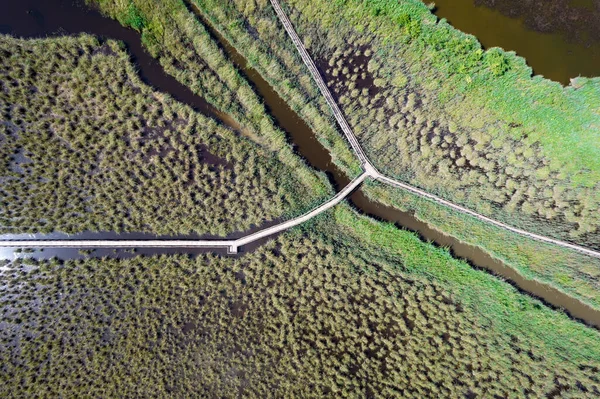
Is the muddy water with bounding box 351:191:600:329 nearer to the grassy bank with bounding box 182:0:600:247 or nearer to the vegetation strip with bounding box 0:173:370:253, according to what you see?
the vegetation strip with bounding box 0:173:370:253

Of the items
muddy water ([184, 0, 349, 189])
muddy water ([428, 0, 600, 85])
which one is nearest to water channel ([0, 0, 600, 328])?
muddy water ([184, 0, 349, 189])

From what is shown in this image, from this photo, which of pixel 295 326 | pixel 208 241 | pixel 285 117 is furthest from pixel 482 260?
pixel 208 241

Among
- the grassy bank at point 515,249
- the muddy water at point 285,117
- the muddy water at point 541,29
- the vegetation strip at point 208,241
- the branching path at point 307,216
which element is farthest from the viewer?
the vegetation strip at point 208,241

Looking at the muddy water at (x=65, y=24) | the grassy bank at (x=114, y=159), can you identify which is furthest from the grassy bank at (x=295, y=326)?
the muddy water at (x=65, y=24)

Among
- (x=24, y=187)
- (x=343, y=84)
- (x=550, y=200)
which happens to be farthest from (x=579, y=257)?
(x=24, y=187)

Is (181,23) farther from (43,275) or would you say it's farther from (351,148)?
(43,275)

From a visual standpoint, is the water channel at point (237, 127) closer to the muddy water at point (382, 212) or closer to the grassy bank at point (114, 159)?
the muddy water at point (382, 212)

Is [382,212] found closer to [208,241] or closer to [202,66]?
[208,241]
